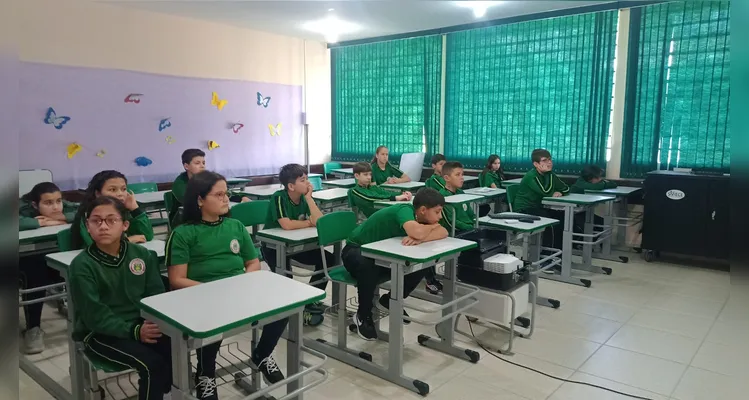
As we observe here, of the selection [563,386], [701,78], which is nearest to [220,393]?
[563,386]

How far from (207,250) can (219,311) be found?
1.99 feet

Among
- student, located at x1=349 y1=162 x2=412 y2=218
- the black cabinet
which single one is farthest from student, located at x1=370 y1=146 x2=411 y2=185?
the black cabinet

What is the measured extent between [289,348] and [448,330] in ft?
3.94

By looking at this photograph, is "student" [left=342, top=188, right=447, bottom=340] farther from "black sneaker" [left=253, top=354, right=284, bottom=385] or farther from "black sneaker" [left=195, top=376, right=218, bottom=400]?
"black sneaker" [left=195, top=376, right=218, bottom=400]

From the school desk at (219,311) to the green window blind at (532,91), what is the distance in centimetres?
483

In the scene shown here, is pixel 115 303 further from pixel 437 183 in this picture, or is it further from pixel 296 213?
pixel 437 183

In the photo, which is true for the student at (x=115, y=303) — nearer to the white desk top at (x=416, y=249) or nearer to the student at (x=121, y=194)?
the student at (x=121, y=194)

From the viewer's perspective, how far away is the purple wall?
211 inches

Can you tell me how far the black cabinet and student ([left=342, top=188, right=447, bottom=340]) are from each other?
3223 millimetres

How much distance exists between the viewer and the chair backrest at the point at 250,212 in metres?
3.86

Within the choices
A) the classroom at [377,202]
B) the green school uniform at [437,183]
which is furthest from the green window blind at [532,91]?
the green school uniform at [437,183]

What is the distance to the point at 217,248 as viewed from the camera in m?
2.37

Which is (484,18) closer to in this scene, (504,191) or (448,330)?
(504,191)

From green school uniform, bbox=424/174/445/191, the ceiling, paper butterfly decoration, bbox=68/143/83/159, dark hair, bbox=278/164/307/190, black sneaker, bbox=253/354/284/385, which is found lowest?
black sneaker, bbox=253/354/284/385
